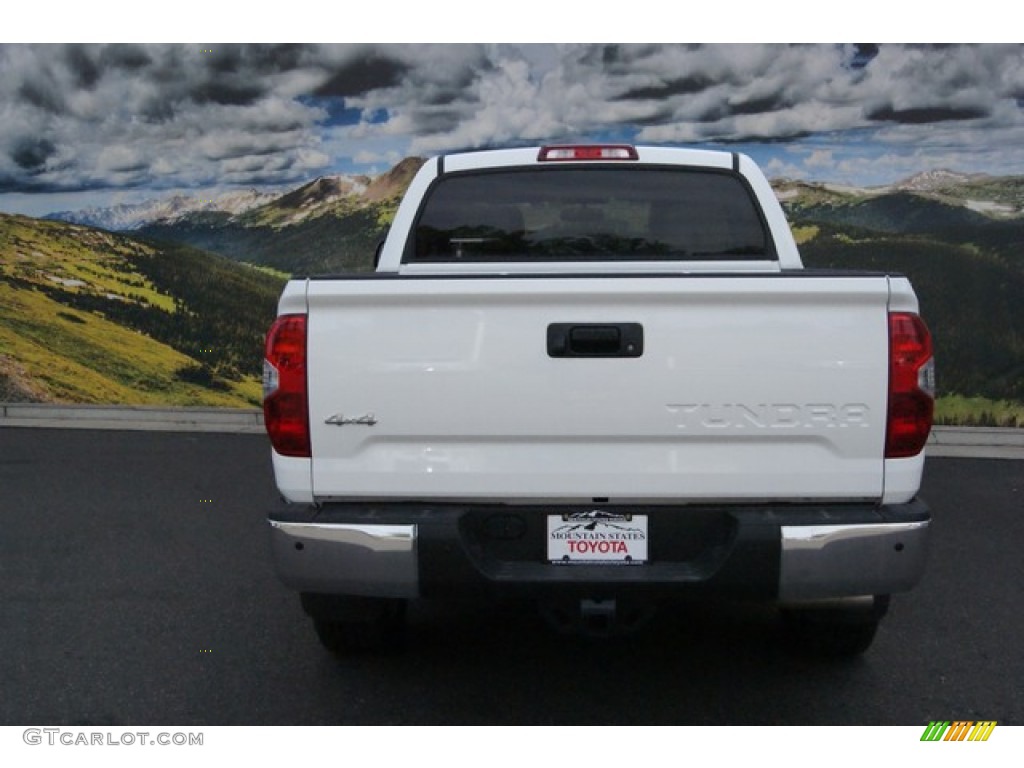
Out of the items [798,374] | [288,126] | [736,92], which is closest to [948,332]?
[736,92]

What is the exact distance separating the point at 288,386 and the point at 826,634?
2312 millimetres

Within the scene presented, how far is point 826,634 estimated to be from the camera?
4148 millimetres

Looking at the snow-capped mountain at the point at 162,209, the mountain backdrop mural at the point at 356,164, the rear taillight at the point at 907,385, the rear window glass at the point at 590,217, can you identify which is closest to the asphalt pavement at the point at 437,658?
the rear taillight at the point at 907,385

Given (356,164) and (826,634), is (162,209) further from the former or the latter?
(826,634)

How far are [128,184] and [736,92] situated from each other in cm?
694

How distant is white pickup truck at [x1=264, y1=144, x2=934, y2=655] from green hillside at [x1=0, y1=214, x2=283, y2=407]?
30.2 ft

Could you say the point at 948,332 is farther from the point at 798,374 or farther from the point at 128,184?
the point at 128,184

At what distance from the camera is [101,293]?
41.5 feet

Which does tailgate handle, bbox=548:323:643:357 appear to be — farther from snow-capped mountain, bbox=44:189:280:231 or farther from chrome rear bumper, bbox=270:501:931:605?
snow-capped mountain, bbox=44:189:280:231

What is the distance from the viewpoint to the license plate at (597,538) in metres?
3.34

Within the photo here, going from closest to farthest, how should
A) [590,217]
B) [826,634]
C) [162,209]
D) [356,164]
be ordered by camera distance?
[826,634] < [590,217] < [356,164] < [162,209]

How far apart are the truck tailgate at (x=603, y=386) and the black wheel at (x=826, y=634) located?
0.79 meters
